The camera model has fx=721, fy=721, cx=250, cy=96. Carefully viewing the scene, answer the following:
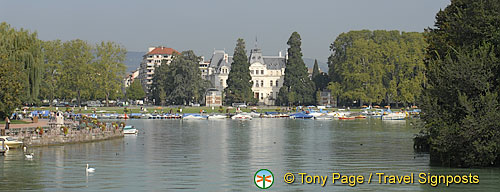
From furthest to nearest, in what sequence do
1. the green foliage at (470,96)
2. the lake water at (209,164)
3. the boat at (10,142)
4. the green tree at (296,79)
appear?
the green tree at (296,79), the boat at (10,142), the green foliage at (470,96), the lake water at (209,164)

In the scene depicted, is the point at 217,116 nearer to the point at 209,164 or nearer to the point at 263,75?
the point at 263,75

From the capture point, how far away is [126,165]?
39625 millimetres

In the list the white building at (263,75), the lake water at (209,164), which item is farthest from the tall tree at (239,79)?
the lake water at (209,164)

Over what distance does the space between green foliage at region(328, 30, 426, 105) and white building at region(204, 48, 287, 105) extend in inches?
1655

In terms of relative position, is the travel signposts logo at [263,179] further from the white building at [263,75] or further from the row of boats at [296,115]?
the white building at [263,75]

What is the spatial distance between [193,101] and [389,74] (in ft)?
139

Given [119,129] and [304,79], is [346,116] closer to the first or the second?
[304,79]

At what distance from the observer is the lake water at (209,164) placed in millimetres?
30844

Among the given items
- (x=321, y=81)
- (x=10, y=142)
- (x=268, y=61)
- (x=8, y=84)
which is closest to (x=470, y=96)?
(x=10, y=142)

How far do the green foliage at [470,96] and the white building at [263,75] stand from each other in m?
143

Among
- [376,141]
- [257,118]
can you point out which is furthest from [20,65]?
[257,118]

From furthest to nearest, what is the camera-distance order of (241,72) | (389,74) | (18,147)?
1. (241,72)
2. (389,74)
3. (18,147)

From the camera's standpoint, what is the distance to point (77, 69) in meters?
133

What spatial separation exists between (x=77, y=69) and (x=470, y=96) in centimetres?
10788
